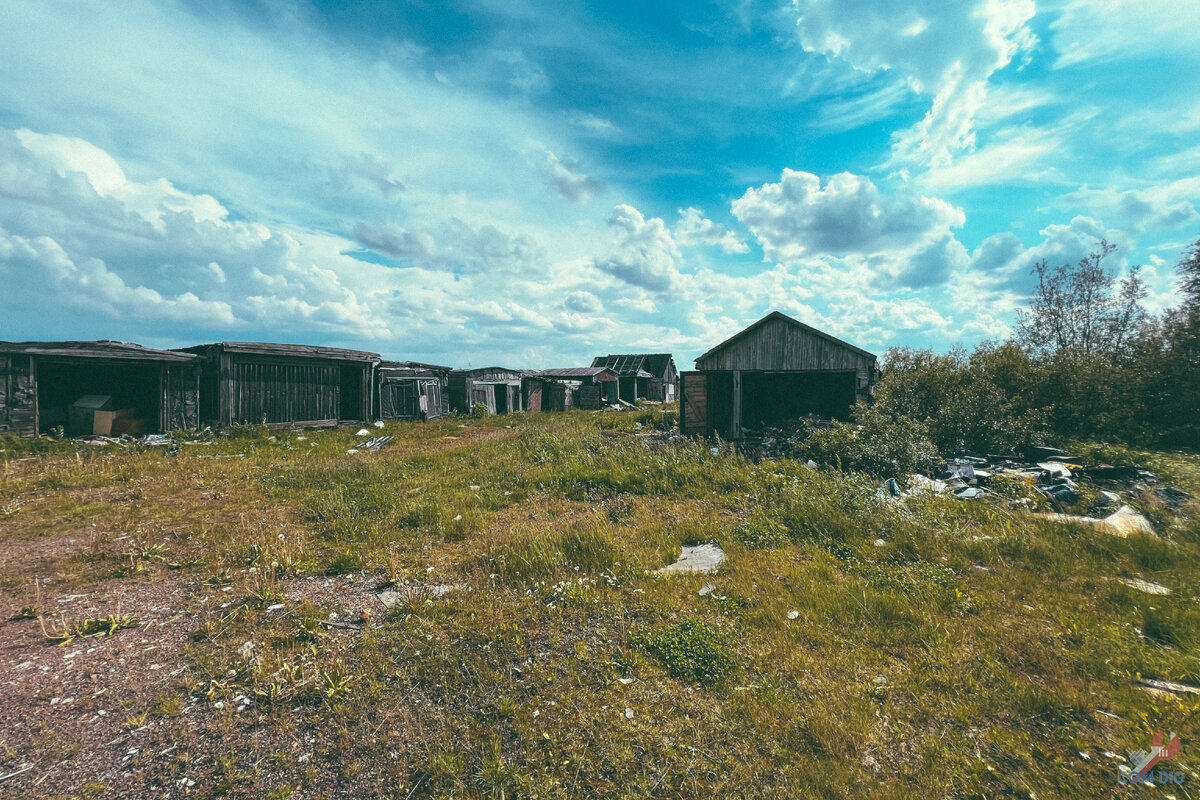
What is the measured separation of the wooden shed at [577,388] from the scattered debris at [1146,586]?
28621mm

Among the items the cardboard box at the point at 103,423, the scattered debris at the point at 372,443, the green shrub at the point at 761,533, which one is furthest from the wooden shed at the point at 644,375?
the green shrub at the point at 761,533

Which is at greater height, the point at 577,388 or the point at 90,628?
the point at 577,388

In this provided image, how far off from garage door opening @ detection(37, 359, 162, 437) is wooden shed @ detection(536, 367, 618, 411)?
19834 millimetres

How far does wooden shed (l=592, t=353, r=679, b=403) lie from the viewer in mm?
40312

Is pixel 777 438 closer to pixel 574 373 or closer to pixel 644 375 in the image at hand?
pixel 574 373

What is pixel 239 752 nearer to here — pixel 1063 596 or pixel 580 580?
pixel 580 580

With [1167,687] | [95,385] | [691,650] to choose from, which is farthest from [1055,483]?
[95,385]

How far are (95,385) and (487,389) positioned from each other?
16532 mm

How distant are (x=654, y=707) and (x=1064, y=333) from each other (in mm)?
34893

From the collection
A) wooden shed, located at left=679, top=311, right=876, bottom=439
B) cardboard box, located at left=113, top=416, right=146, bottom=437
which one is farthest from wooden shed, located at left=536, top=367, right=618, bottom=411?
cardboard box, located at left=113, top=416, right=146, bottom=437

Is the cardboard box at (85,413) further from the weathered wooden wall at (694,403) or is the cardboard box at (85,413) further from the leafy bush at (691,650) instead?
the leafy bush at (691,650)

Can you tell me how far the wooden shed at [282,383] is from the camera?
1661 centimetres

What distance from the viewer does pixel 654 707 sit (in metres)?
3.37

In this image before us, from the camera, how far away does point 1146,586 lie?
518 cm
